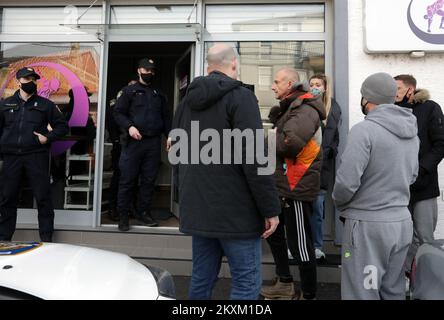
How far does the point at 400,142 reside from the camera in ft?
8.02

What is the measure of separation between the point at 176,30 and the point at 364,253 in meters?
3.64

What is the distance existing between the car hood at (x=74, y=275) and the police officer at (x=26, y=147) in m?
2.51

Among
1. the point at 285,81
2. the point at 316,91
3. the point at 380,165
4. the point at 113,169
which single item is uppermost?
the point at 316,91

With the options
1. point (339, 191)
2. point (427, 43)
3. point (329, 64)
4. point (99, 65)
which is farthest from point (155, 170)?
point (427, 43)

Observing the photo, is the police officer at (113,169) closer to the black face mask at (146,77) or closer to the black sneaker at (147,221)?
the black sneaker at (147,221)

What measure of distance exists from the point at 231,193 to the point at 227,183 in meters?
0.06

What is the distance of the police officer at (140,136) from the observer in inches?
187

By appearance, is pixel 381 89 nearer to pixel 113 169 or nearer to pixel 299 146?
pixel 299 146

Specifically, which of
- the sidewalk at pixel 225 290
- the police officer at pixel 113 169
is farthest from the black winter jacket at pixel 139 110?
the sidewalk at pixel 225 290

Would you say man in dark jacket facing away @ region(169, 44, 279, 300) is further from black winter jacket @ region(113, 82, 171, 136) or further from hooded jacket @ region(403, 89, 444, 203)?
black winter jacket @ region(113, 82, 171, 136)

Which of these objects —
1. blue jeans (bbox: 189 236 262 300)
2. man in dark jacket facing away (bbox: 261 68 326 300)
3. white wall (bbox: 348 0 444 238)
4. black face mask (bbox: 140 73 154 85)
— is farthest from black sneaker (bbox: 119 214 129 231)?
white wall (bbox: 348 0 444 238)

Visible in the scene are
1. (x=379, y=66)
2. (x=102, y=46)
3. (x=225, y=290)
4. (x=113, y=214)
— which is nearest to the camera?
(x=225, y=290)

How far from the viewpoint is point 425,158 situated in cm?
351

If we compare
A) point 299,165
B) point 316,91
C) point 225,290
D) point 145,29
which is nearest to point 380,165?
point 299,165
